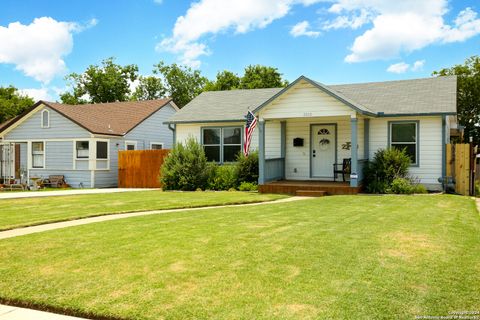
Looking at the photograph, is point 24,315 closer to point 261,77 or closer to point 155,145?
point 155,145

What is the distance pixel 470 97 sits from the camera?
31203mm

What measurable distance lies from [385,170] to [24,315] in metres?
13.6

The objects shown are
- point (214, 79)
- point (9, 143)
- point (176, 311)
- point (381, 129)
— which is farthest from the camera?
point (214, 79)

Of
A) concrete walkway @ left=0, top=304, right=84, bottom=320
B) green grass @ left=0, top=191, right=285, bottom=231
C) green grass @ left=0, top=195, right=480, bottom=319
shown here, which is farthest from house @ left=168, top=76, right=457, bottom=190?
concrete walkway @ left=0, top=304, right=84, bottom=320

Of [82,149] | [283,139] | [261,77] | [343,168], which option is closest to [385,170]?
[343,168]

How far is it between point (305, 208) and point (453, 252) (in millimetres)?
5118

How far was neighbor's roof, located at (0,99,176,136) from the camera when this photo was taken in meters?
22.7

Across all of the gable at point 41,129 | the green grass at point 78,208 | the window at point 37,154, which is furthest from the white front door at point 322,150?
the window at point 37,154

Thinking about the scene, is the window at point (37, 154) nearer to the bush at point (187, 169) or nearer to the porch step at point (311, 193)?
the bush at point (187, 169)

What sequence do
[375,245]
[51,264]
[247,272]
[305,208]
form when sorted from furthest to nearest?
[305,208] < [375,245] < [51,264] < [247,272]

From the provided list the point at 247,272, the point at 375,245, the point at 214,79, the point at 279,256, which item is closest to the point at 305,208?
the point at 375,245

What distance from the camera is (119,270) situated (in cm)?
542

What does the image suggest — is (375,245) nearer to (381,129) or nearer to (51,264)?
(51,264)

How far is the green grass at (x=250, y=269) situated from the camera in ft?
14.0
